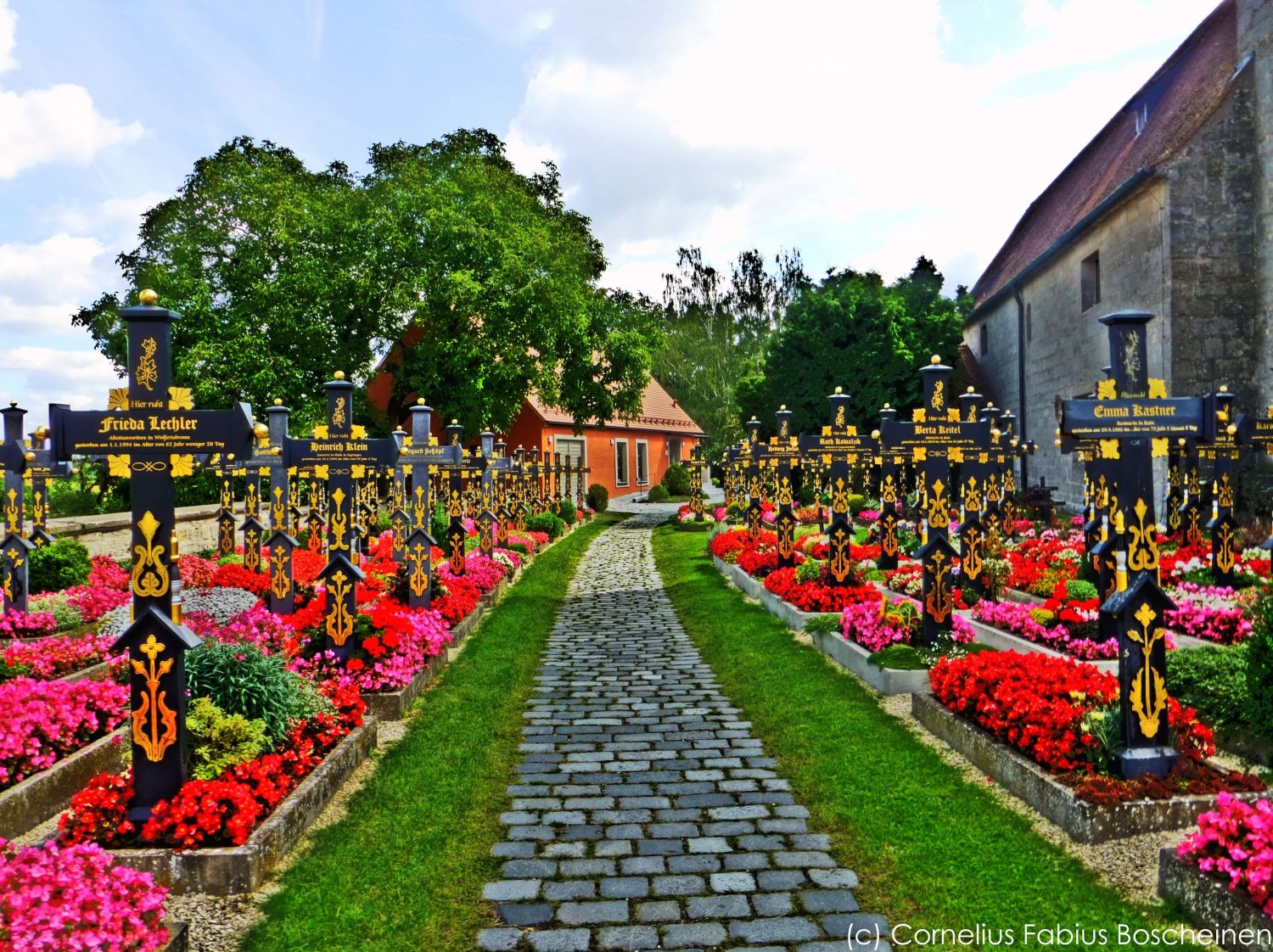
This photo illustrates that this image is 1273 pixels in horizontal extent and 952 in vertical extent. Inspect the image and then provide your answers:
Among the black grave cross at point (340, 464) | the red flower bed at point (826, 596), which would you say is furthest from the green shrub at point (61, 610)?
the red flower bed at point (826, 596)

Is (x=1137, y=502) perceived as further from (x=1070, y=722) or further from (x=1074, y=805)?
(x=1074, y=805)

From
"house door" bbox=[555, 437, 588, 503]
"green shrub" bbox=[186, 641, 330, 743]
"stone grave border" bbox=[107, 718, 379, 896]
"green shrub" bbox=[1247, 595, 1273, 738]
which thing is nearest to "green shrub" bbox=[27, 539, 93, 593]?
"green shrub" bbox=[186, 641, 330, 743]

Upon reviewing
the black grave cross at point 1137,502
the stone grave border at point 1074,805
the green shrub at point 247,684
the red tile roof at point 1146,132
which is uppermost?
the red tile roof at point 1146,132

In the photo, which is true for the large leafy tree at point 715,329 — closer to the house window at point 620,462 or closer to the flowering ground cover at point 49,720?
the house window at point 620,462

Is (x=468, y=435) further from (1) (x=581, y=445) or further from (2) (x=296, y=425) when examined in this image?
(1) (x=581, y=445)

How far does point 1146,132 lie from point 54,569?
25.0 m

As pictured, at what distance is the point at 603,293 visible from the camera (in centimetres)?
2989

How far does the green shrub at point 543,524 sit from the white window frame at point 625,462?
15095 mm

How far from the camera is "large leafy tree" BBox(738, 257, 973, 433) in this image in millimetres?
31234

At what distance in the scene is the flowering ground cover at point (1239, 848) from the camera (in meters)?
3.77

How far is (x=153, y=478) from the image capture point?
5.32 m

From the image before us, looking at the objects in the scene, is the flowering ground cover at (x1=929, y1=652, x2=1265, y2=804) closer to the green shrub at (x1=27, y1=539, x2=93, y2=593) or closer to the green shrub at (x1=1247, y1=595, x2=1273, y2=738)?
the green shrub at (x1=1247, y1=595, x2=1273, y2=738)

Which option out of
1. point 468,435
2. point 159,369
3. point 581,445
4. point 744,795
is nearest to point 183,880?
point 159,369

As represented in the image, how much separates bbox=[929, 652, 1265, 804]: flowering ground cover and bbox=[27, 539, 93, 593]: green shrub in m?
12.0
